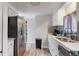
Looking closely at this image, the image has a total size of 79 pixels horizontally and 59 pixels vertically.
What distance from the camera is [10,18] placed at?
251 centimetres

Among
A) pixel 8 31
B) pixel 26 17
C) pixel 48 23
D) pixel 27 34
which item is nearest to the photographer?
pixel 8 31

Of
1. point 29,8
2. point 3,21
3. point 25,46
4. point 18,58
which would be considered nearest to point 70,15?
point 29,8

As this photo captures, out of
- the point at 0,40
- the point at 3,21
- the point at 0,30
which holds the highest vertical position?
the point at 3,21

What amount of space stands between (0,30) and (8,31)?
0.41m

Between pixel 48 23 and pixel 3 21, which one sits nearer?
pixel 3 21

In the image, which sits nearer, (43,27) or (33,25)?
(33,25)

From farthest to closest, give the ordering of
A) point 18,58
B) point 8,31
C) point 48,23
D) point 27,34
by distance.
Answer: point 48,23 < point 27,34 < point 8,31 < point 18,58

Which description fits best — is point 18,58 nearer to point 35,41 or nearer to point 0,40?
point 0,40

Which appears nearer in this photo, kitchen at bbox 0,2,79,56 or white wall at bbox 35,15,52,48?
kitchen at bbox 0,2,79,56

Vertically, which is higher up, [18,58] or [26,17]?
[26,17]

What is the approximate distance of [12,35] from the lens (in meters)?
2.52

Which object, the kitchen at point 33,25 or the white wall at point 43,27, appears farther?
the white wall at point 43,27

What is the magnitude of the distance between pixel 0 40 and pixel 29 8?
156 centimetres

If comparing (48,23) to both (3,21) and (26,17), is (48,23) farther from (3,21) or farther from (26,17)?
(3,21)
